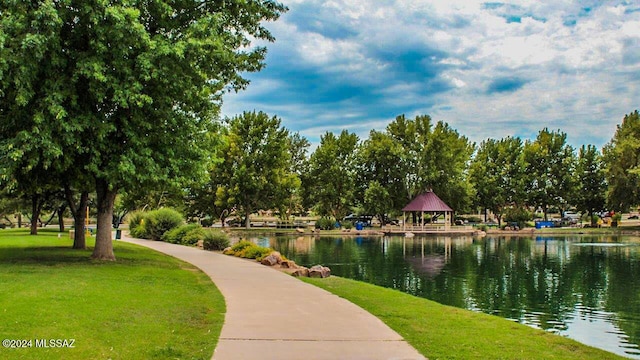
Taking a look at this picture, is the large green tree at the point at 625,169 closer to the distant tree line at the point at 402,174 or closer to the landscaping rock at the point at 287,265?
the distant tree line at the point at 402,174

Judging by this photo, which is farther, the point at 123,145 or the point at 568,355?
the point at 123,145

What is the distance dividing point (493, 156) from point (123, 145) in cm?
6748

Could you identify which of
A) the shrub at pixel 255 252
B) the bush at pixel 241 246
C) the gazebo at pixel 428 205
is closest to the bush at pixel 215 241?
the bush at pixel 241 246

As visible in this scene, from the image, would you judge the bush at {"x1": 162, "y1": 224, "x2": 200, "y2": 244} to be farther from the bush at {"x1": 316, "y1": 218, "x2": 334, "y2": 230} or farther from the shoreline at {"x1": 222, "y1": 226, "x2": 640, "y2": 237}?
the bush at {"x1": 316, "y1": 218, "x2": 334, "y2": 230}

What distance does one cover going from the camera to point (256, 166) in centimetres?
6475

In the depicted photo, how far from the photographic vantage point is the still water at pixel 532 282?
44.7 ft

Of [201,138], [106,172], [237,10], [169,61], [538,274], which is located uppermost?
[237,10]

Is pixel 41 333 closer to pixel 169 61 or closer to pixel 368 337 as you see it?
pixel 368 337

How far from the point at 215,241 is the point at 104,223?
1053 centimetres

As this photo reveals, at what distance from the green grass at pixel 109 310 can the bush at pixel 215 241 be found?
11.8 m

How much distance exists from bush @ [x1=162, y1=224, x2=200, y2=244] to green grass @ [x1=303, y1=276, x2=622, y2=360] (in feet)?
75.5

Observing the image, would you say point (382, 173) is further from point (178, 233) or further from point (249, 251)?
point (249, 251)

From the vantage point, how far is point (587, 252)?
116 ft

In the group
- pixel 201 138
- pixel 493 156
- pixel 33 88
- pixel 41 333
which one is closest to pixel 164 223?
pixel 201 138
